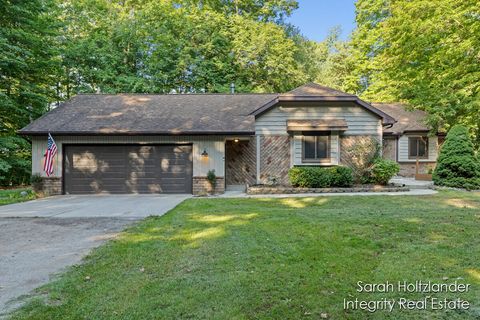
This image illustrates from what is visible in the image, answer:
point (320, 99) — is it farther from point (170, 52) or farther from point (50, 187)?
point (170, 52)

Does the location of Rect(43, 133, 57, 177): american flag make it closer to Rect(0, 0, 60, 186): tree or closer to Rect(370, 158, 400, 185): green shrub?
Rect(0, 0, 60, 186): tree

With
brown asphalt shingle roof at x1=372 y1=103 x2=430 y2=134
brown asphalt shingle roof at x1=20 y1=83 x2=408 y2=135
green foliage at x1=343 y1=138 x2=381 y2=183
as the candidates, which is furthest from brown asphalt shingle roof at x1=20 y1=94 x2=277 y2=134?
brown asphalt shingle roof at x1=372 y1=103 x2=430 y2=134

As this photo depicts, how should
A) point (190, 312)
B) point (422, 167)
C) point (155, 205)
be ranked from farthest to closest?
1. point (422, 167)
2. point (155, 205)
3. point (190, 312)

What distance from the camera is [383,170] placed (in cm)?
1195

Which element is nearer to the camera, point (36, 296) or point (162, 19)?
point (36, 296)

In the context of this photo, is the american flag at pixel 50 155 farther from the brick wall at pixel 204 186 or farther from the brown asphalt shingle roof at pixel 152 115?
the brick wall at pixel 204 186

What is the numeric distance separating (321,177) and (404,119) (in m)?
9.57

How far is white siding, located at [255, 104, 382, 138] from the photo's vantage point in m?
12.8

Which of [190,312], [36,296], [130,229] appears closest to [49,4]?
[130,229]

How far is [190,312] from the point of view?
277 centimetres

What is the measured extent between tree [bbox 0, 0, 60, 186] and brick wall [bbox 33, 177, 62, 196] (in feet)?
12.2

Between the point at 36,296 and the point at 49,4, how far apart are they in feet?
70.9

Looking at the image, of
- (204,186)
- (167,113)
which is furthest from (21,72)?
(204,186)

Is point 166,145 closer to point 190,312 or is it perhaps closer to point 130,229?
point 130,229
